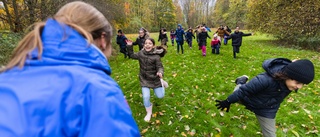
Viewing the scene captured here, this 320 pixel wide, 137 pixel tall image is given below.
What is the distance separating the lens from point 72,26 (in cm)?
102

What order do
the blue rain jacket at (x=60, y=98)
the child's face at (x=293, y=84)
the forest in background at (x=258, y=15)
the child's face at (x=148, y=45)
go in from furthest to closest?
the forest in background at (x=258, y=15) → the child's face at (x=148, y=45) → the child's face at (x=293, y=84) → the blue rain jacket at (x=60, y=98)

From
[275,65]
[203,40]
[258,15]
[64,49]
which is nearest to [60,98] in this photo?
[64,49]

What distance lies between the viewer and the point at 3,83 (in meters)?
0.90

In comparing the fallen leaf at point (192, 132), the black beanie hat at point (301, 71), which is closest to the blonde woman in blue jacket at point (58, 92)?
the black beanie hat at point (301, 71)

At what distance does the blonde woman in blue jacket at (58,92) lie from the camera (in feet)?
2.73

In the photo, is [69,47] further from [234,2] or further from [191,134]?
[234,2]

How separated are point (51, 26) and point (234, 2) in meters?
47.0

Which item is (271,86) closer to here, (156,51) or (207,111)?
(207,111)

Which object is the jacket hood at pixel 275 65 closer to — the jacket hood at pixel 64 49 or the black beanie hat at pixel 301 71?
the black beanie hat at pixel 301 71

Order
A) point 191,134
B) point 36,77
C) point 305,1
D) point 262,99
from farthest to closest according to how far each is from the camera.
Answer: point 305,1
point 191,134
point 262,99
point 36,77

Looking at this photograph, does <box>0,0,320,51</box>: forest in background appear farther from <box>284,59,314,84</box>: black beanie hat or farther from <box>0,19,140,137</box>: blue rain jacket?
<box>284,59,314,84</box>: black beanie hat

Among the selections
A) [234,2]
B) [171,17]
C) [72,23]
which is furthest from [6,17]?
[171,17]

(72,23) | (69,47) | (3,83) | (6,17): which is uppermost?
(6,17)

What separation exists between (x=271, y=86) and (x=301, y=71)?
433mm
